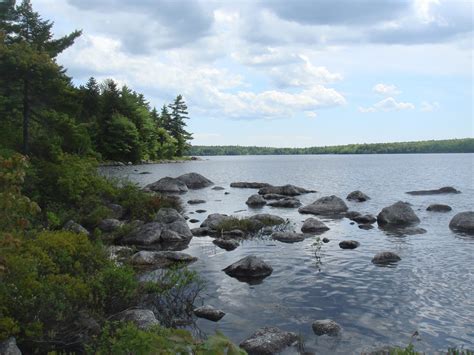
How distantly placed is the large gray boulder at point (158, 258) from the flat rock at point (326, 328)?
6.03 meters

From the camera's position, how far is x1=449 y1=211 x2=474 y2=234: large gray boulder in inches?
922

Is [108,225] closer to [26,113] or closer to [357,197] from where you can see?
[26,113]

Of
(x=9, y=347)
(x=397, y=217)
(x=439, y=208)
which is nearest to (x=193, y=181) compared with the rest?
(x=439, y=208)

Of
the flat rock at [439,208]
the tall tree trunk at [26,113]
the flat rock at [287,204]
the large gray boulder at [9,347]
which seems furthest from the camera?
the flat rock at [287,204]

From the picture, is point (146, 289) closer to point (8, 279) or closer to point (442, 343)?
point (8, 279)

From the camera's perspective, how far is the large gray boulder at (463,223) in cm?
2342

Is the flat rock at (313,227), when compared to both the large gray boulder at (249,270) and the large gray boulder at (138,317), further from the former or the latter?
the large gray boulder at (138,317)

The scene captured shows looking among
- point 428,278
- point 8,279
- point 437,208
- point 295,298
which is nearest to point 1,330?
point 8,279

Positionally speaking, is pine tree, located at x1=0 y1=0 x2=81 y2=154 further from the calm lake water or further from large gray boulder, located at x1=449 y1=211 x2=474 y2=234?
large gray boulder, located at x1=449 y1=211 x2=474 y2=234

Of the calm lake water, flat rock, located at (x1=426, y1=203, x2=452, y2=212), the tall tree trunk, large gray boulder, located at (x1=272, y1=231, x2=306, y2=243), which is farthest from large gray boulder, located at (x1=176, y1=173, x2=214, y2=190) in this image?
large gray boulder, located at (x1=272, y1=231, x2=306, y2=243)

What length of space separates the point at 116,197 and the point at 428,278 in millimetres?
18591

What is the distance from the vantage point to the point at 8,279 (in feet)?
27.4

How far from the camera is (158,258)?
16312 mm

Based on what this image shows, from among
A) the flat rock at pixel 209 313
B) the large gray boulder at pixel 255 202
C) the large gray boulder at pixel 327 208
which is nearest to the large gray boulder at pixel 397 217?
the large gray boulder at pixel 327 208
